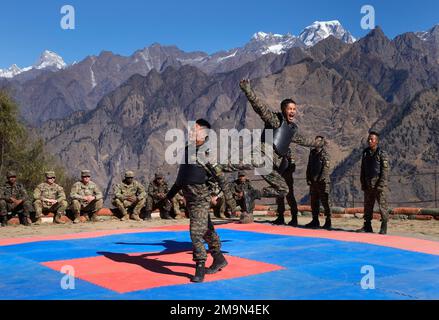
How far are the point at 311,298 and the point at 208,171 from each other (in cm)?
196

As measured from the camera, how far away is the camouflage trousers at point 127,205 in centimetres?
1523

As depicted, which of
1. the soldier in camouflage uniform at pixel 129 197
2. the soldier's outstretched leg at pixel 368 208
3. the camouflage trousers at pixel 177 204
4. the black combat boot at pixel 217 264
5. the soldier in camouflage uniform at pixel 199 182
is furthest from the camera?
the camouflage trousers at pixel 177 204

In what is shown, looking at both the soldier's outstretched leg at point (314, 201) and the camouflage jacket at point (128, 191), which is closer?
the soldier's outstretched leg at point (314, 201)

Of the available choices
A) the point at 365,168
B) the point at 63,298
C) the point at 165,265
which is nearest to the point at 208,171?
the point at 165,265

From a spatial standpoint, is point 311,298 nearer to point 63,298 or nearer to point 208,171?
point 208,171

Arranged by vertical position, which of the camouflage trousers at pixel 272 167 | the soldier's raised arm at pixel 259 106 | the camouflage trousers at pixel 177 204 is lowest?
the camouflage trousers at pixel 177 204

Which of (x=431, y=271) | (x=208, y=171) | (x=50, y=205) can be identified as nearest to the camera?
(x=208, y=171)

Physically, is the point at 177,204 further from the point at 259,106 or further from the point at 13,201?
the point at 259,106

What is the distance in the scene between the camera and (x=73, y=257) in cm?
797

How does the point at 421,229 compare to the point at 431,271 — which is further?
the point at 421,229

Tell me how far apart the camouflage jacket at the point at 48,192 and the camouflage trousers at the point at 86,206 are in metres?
0.41

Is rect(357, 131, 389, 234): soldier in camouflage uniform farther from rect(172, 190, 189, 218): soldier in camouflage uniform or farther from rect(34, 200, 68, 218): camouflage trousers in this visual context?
rect(34, 200, 68, 218): camouflage trousers

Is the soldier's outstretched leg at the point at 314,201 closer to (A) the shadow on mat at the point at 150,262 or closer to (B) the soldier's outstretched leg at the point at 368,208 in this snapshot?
(B) the soldier's outstretched leg at the point at 368,208

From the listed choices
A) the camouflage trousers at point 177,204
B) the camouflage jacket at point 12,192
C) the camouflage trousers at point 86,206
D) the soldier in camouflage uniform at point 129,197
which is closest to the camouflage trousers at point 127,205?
the soldier in camouflage uniform at point 129,197
